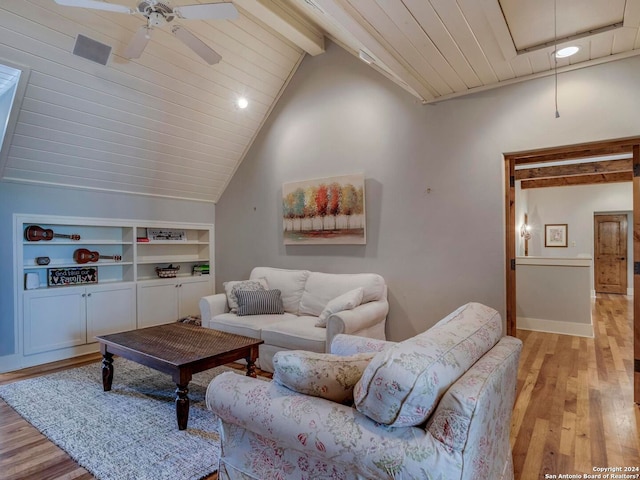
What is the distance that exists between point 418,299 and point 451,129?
170cm

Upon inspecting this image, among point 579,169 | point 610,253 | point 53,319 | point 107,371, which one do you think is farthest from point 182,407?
point 610,253

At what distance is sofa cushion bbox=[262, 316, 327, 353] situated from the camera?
126 inches

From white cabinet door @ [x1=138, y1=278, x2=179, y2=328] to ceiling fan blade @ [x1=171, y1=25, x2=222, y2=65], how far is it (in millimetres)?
2994

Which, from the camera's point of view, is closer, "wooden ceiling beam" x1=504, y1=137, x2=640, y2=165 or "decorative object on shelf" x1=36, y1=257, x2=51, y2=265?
"wooden ceiling beam" x1=504, y1=137, x2=640, y2=165

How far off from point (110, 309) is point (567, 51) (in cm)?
508

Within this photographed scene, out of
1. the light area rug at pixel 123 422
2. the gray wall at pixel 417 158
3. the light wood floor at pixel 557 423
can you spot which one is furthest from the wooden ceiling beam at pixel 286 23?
the light wood floor at pixel 557 423

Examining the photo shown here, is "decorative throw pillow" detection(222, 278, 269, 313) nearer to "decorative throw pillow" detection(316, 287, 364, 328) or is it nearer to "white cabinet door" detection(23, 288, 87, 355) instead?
"decorative throw pillow" detection(316, 287, 364, 328)

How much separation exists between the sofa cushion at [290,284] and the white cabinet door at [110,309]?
1.73 meters

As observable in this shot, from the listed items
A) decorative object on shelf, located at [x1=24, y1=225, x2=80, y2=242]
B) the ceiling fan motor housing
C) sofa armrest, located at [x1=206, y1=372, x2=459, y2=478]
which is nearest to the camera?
sofa armrest, located at [x1=206, y1=372, x2=459, y2=478]

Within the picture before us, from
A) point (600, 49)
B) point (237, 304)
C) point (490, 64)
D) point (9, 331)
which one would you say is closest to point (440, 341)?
point (490, 64)

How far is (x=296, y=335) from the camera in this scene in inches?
130

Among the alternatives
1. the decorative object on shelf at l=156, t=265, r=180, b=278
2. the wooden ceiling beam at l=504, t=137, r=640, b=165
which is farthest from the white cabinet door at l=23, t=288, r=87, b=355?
the wooden ceiling beam at l=504, t=137, r=640, b=165

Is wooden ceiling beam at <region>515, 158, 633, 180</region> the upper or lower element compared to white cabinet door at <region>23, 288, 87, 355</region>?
upper

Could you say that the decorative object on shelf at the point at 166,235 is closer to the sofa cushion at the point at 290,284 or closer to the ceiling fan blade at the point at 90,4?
the sofa cushion at the point at 290,284
